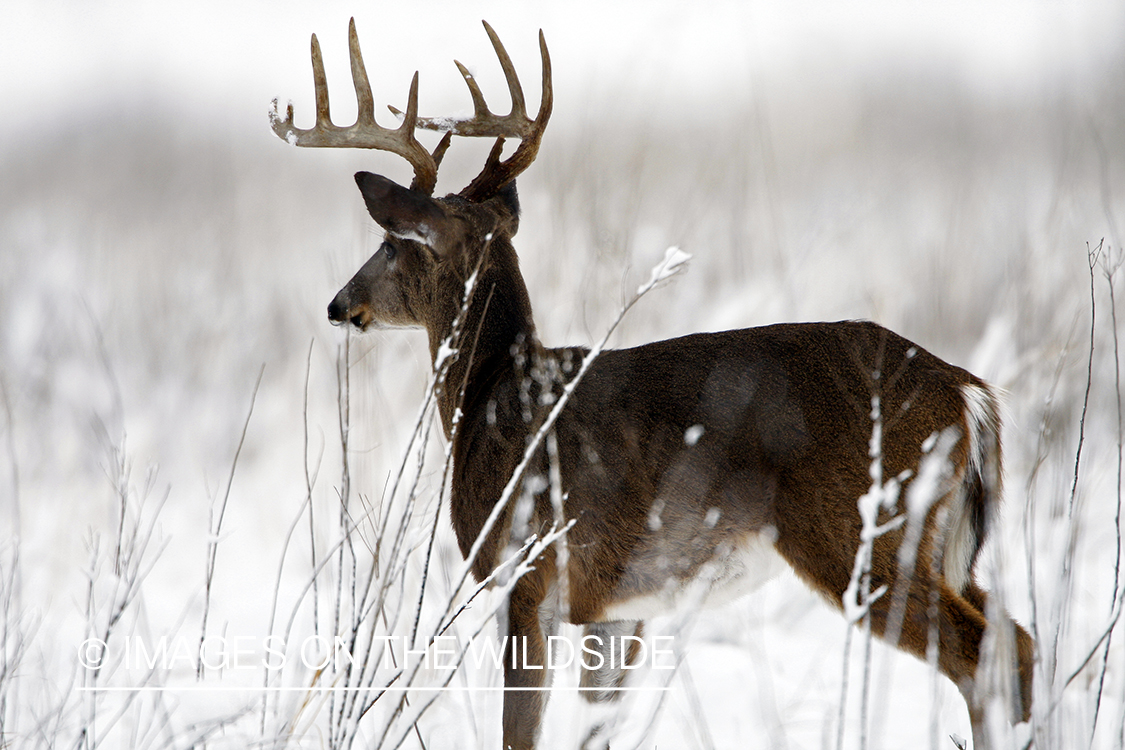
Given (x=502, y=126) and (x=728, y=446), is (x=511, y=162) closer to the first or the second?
(x=502, y=126)

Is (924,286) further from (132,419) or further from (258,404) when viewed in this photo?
(132,419)

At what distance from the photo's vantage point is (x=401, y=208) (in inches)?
121

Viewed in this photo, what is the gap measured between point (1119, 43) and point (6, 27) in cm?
A: 1261

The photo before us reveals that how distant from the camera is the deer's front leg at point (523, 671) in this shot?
9.39 ft

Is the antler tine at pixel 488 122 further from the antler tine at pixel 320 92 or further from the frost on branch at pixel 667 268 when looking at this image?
the frost on branch at pixel 667 268

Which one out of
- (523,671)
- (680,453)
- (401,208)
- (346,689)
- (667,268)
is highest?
(401,208)

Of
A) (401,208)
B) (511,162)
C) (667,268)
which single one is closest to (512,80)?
(511,162)

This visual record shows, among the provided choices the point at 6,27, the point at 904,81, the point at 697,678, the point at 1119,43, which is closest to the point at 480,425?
the point at 697,678

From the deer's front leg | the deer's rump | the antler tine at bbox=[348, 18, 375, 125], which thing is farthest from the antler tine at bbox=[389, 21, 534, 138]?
the deer's front leg

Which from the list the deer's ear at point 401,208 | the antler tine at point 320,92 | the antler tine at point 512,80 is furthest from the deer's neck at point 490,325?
the antler tine at point 320,92

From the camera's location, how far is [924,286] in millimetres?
6789

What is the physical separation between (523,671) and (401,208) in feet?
4.65

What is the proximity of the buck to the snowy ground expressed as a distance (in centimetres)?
20

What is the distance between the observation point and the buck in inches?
99.8
